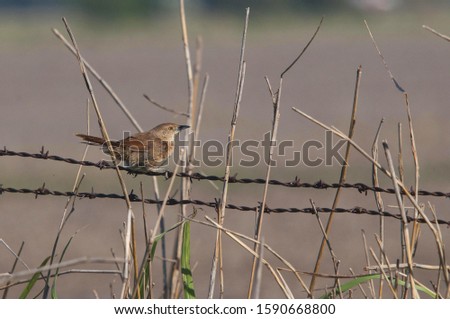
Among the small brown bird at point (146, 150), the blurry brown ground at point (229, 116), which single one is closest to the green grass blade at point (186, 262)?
the blurry brown ground at point (229, 116)

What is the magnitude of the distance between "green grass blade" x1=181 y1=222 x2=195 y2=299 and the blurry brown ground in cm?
51

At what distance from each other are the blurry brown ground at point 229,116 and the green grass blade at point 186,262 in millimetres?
508

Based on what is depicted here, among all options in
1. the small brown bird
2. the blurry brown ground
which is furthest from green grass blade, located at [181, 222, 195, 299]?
the small brown bird

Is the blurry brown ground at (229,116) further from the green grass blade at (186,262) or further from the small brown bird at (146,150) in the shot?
the small brown bird at (146,150)

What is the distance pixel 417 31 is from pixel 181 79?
1904 cm

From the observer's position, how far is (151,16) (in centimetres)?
6134

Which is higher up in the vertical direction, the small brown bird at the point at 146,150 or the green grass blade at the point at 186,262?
the small brown bird at the point at 146,150

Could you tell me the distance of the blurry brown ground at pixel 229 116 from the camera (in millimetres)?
13078

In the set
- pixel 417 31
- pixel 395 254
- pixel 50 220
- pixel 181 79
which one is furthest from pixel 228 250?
pixel 417 31

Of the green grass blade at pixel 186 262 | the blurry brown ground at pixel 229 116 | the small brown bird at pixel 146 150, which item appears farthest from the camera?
the blurry brown ground at pixel 229 116

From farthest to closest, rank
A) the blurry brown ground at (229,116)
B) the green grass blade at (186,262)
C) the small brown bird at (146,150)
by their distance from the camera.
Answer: the blurry brown ground at (229,116), the small brown bird at (146,150), the green grass blade at (186,262)

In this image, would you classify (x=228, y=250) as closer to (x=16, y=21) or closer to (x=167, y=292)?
(x=167, y=292)

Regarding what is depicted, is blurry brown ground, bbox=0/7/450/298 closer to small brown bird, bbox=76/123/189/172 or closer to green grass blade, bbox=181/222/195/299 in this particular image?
green grass blade, bbox=181/222/195/299

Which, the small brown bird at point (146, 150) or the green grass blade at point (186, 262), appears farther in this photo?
the small brown bird at point (146, 150)
